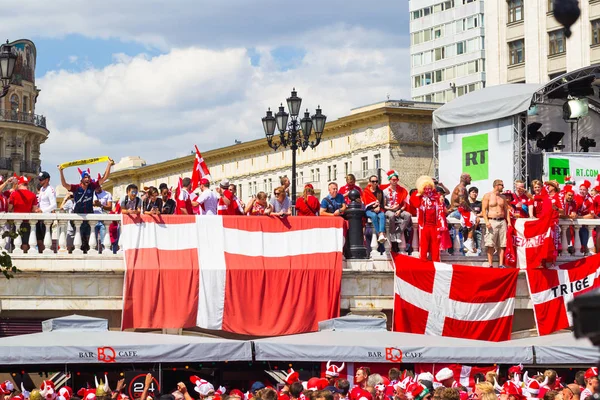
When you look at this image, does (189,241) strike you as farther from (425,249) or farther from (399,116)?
(399,116)

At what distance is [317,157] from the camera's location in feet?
335

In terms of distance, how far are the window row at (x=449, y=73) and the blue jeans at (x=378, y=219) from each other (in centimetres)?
9758

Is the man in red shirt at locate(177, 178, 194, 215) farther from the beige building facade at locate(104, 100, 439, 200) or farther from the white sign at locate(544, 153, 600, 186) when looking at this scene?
the beige building facade at locate(104, 100, 439, 200)

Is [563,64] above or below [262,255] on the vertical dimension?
above

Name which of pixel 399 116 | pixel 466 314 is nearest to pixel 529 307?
pixel 466 314

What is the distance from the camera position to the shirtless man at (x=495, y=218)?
21.5 metres

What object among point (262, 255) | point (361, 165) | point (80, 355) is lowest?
point (80, 355)

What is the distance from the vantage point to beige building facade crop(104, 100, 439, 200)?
93.3 metres

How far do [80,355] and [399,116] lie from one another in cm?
7756

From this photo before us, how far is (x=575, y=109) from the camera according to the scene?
32656mm

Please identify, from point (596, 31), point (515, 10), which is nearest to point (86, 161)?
point (596, 31)

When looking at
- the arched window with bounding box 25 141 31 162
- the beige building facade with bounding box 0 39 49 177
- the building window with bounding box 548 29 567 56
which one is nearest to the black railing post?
the building window with bounding box 548 29 567 56

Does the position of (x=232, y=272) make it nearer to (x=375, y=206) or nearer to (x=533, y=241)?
(x=375, y=206)

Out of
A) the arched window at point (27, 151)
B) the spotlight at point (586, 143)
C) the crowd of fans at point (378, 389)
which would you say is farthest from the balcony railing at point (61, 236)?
the arched window at point (27, 151)
